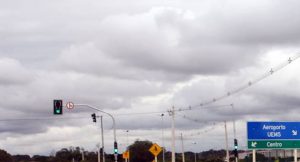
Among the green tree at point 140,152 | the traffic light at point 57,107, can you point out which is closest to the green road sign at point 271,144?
the traffic light at point 57,107

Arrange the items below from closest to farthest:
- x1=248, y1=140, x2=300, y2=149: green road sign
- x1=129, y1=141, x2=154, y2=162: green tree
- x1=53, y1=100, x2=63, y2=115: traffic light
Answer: x1=53, y1=100, x2=63, y2=115: traffic light
x1=248, y1=140, x2=300, y2=149: green road sign
x1=129, y1=141, x2=154, y2=162: green tree

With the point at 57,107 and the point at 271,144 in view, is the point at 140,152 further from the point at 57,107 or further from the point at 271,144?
the point at 57,107

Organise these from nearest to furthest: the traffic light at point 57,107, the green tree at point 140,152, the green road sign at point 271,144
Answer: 1. the traffic light at point 57,107
2. the green road sign at point 271,144
3. the green tree at point 140,152

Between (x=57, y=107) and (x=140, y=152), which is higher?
(x=57, y=107)

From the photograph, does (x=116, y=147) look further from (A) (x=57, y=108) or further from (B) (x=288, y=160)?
(B) (x=288, y=160)

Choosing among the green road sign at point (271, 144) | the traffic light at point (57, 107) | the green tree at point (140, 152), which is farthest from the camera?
the green tree at point (140, 152)

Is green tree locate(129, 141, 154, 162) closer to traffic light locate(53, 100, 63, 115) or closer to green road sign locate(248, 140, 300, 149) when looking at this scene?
green road sign locate(248, 140, 300, 149)

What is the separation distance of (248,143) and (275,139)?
2.42 meters

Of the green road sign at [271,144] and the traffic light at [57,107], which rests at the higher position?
the traffic light at [57,107]

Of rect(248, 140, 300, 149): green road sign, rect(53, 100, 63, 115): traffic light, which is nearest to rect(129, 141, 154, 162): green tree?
rect(248, 140, 300, 149): green road sign

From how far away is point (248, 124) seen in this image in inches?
1938

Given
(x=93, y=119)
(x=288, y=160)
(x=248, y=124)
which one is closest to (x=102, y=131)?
(x=93, y=119)

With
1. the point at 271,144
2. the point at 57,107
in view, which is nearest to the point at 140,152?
the point at 271,144

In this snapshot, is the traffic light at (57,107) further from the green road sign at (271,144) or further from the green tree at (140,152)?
the green tree at (140,152)
